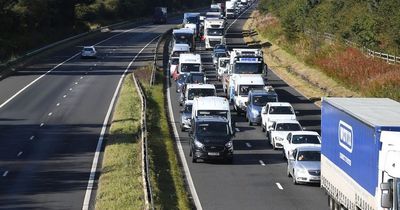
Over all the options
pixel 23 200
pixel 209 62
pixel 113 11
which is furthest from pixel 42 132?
pixel 113 11

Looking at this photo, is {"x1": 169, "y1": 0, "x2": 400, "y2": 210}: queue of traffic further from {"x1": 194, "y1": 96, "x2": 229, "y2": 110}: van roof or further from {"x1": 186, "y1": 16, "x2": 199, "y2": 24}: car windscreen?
{"x1": 186, "y1": 16, "x2": 199, "y2": 24}: car windscreen

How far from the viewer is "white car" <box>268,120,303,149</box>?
36625 millimetres

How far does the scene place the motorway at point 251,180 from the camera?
26.1 m

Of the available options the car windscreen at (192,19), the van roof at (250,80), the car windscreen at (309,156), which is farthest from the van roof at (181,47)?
the car windscreen at (309,156)

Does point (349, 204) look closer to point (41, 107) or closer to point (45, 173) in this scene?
point (45, 173)

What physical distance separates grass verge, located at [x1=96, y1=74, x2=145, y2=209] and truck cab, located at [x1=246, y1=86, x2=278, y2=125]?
18.8ft

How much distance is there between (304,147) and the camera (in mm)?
30359

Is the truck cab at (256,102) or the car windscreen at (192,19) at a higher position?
the truck cab at (256,102)

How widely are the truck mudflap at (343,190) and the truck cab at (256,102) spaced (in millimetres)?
18574

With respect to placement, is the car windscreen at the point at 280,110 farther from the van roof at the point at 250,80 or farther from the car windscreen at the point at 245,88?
the van roof at the point at 250,80

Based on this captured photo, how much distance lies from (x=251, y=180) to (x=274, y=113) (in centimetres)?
1129

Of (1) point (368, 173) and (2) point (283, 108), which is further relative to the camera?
(2) point (283, 108)

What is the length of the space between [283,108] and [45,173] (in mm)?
14531

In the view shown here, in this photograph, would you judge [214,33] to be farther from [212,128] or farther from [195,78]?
[212,128]
